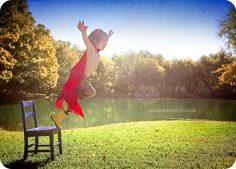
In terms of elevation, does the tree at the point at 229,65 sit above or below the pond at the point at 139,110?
above

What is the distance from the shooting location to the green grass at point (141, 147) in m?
5.45

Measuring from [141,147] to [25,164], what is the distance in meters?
2.05

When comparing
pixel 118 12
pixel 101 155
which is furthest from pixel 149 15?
pixel 101 155

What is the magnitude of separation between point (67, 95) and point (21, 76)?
197cm

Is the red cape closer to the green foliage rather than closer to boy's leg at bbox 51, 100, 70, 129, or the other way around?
boy's leg at bbox 51, 100, 70, 129

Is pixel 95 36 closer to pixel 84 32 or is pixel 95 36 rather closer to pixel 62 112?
Answer: pixel 84 32

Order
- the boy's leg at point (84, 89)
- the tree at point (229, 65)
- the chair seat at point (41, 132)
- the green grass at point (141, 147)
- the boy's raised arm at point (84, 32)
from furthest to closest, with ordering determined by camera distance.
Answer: the tree at point (229, 65)
the green grass at point (141, 147)
the chair seat at point (41, 132)
the boy's leg at point (84, 89)
the boy's raised arm at point (84, 32)

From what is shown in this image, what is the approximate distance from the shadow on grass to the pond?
0.92 meters

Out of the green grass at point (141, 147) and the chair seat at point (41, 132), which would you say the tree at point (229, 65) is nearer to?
the green grass at point (141, 147)

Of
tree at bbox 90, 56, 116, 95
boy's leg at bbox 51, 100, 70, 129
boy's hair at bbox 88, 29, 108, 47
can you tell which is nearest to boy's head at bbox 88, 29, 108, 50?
boy's hair at bbox 88, 29, 108, 47

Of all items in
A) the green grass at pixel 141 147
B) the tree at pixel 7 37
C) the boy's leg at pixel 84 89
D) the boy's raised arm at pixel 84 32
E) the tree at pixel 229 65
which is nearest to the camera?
the boy's raised arm at pixel 84 32

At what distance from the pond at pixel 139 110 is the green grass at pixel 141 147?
169mm

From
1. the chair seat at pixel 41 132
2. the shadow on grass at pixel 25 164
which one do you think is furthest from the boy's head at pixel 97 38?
the shadow on grass at pixel 25 164

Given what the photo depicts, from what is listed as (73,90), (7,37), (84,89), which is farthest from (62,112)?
(7,37)
